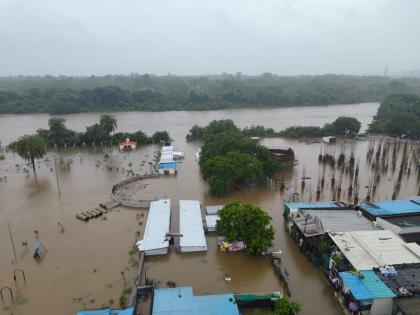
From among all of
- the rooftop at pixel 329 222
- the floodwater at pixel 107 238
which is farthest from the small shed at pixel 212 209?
the rooftop at pixel 329 222

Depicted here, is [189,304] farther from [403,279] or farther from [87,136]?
[87,136]

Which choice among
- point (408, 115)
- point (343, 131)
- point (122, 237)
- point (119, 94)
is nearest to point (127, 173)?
point (122, 237)

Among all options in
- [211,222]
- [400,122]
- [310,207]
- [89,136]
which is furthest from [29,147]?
[400,122]

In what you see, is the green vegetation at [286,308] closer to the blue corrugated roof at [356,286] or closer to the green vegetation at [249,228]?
the blue corrugated roof at [356,286]

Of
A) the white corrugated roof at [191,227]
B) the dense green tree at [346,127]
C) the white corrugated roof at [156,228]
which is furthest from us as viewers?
the dense green tree at [346,127]

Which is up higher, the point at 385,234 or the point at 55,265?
the point at 385,234

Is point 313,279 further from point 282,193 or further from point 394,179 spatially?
point 394,179
